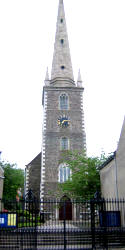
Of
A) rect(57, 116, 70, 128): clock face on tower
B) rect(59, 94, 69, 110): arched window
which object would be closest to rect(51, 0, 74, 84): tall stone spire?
rect(59, 94, 69, 110): arched window

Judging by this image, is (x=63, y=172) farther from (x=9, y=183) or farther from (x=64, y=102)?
(x=9, y=183)

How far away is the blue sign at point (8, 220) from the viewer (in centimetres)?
1295

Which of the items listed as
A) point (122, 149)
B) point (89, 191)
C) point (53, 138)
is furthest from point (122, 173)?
point (53, 138)

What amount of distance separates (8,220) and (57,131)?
22.1m

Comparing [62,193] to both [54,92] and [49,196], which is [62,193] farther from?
[54,92]

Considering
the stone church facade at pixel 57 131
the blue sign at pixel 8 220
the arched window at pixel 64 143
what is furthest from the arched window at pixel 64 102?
the blue sign at pixel 8 220

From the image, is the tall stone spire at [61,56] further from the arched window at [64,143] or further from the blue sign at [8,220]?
the blue sign at [8,220]

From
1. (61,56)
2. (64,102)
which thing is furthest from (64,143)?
(61,56)

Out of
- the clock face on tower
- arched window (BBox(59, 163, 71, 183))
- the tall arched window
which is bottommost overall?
arched window (BBox(59, 163, 71, 183))

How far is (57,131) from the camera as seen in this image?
114 feet

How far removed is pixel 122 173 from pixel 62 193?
56.0ft

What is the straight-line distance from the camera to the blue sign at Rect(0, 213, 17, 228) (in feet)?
42.5

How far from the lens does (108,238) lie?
46.3 ft

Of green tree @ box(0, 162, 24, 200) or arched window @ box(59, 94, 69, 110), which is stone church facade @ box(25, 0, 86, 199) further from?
green tree @ box(0, 162, 24, 200)
